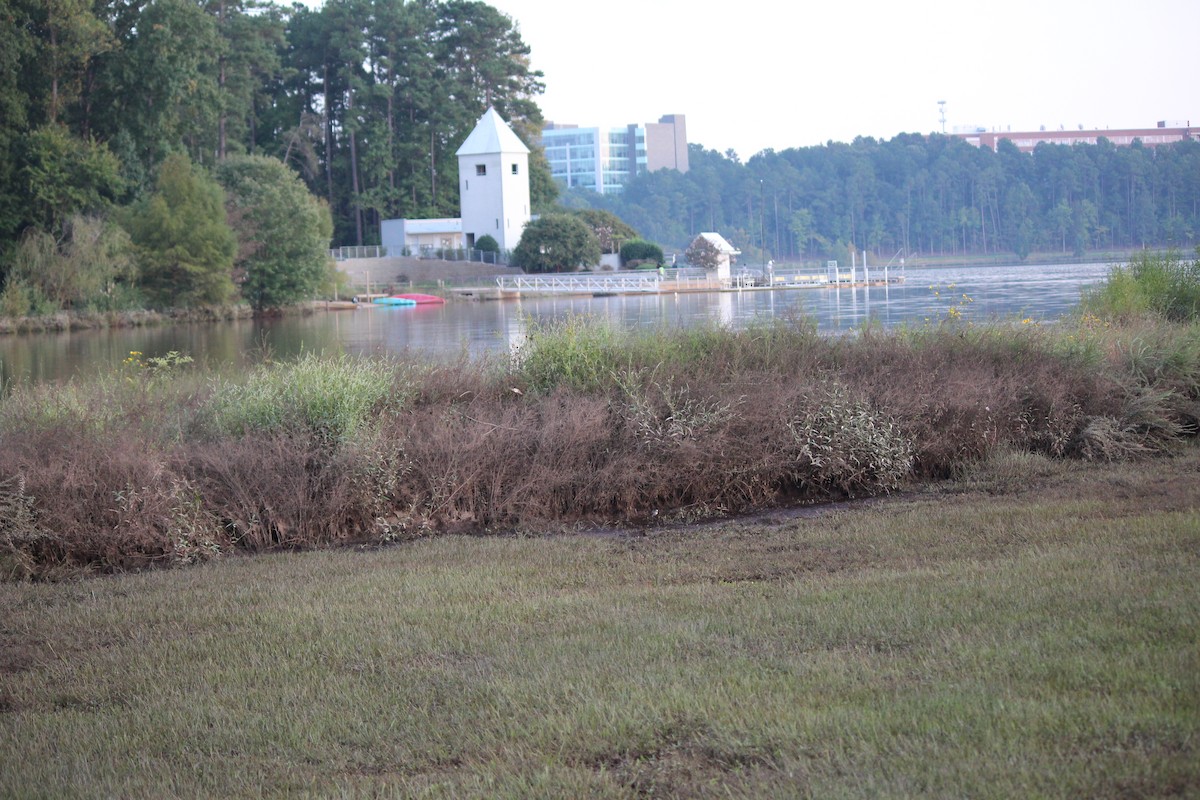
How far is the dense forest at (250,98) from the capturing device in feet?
167

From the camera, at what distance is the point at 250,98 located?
249 ft

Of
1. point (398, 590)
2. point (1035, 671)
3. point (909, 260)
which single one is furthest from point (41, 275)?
point (909, 260)

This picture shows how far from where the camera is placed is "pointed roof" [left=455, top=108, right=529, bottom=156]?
263 feet

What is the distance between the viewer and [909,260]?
105312 millimetres

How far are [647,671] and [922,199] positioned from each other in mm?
106497

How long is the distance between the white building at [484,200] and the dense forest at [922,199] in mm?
34708

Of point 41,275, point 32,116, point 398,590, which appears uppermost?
point 32,116

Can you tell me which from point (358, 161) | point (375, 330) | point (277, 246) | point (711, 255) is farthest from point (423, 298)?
point (375, 330)

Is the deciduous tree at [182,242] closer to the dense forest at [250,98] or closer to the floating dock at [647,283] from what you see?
the dense forest at [250,98]

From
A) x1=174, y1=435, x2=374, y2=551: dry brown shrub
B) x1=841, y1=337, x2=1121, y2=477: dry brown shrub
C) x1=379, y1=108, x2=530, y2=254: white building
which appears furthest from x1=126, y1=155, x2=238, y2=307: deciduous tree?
x1=841, y1=337, x2=1121, y2=477: dry brown shrub

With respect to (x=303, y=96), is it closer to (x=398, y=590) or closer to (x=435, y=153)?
(x=435, y=153)

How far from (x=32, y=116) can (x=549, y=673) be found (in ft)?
185

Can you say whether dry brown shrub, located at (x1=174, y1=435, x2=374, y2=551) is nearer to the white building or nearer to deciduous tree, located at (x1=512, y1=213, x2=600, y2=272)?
deciduous tree, located at (x1=512, y1=213, x2=600, y2=272)

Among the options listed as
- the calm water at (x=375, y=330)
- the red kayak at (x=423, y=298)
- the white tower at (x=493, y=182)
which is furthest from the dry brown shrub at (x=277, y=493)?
the white tower at (x=493, y=182)
